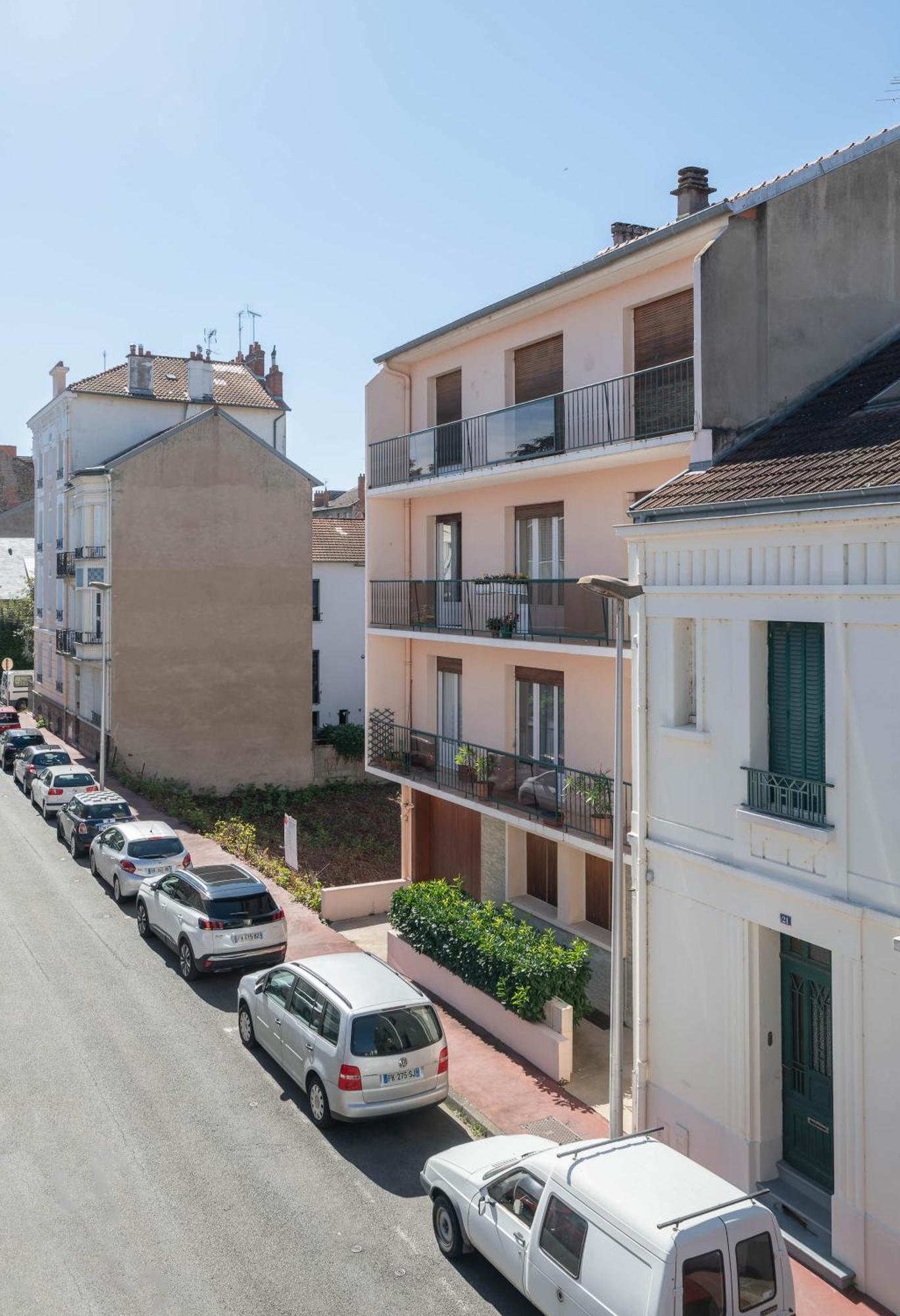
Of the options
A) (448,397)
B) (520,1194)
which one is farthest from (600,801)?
(448,397)

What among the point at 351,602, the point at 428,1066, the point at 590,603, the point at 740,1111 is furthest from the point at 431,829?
the point at 351,602

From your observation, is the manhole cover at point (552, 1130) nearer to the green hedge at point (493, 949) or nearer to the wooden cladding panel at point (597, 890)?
the green hedge at point (493, 949)

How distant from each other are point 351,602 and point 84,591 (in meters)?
9.70

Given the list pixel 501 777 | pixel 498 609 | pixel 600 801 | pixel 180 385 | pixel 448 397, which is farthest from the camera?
pixel 180 385

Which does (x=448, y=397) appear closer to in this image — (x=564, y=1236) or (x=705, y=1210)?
(x=564, y=1236)

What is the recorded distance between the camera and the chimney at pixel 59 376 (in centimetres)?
4291

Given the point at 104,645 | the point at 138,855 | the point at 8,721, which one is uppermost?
the point at 104,645

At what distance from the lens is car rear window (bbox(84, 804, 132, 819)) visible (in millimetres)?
24141

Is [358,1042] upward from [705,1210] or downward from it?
downward

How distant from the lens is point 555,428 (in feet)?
50.7

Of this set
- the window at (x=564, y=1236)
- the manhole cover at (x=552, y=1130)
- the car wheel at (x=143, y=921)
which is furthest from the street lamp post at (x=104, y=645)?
the window at (x=564, y=1236)

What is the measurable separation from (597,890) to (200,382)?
89.7 feet

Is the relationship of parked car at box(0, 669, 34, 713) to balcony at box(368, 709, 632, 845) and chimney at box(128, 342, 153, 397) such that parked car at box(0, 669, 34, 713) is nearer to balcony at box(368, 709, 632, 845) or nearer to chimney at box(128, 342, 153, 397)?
chimney at box(128, 342, 153, 397)

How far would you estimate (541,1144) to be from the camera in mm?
9789
